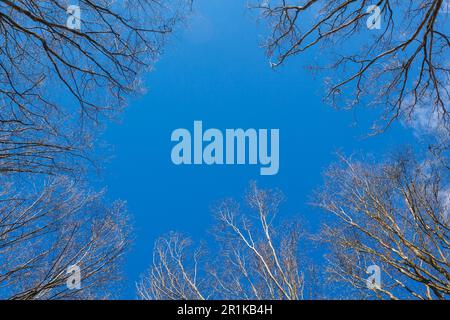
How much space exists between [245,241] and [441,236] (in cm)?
504

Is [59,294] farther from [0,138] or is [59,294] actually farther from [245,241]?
[245,241]

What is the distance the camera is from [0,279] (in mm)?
4527

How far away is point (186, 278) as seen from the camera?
9.07m
